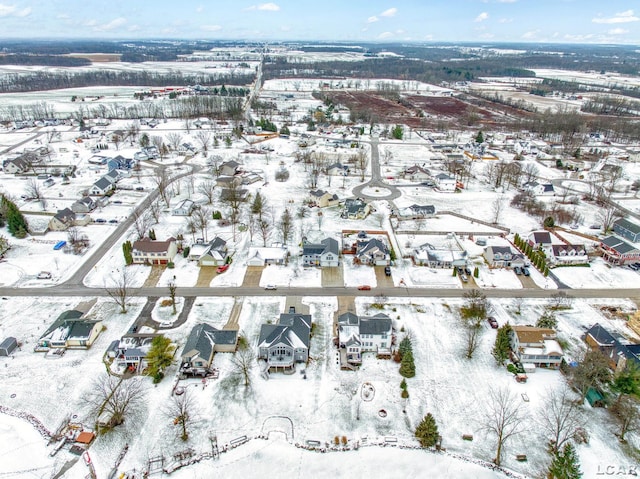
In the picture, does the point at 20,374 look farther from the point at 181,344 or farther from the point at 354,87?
the point at 354,87

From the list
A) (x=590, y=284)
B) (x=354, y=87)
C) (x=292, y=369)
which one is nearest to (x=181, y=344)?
(x=292, y=369)

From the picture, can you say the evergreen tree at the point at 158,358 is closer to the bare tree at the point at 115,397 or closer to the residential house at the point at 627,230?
the bare tree at the point at 115,397

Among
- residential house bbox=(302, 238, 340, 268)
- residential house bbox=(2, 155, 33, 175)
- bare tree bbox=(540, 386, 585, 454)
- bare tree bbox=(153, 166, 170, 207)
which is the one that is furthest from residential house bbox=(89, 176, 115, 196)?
bare tree bbox=(540, 386, 585, 454)

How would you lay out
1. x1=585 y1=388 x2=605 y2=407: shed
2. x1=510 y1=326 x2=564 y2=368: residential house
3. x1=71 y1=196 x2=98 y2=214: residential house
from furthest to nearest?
x1=71 y1=196 x2=98 y2=214: residential house < x1=510 y1=326 x2=564 y2=368: residential house < x1=585 y1=388 x2=605 y2=407: shed

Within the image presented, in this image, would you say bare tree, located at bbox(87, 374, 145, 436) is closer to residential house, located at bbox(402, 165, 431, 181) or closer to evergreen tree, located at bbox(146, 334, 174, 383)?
evergreen tree, located at bbox(146, 334, 174, 383)

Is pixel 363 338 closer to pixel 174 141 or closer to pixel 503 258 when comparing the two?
pixel 503 258
